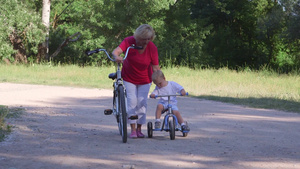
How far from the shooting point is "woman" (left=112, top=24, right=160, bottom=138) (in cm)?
746

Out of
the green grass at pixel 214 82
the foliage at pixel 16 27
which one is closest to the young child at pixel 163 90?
the green grass at pixel 214 82

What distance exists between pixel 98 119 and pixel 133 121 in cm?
243

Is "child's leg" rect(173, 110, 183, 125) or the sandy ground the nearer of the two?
the sandy ground

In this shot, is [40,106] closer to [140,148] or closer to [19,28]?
[140,148]

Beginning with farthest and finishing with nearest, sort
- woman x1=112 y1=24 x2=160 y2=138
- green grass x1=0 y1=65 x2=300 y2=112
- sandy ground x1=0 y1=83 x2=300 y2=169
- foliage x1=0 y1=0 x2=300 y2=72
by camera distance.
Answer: foliage x1=0 y1=0 x2=300 y2=72 → green grass x1=0 y1=65 x2=300 y2=112 → woman x1=112 y1=24 x2=160 y2=138 → sandy ground x1=0 y1=83 x2=300 y2=169

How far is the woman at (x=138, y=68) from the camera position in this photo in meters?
7.46

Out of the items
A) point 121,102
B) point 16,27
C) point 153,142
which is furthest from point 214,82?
point 16,27

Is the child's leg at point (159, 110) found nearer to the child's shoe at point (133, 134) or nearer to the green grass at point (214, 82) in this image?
the child's shoe at point (133, 134)

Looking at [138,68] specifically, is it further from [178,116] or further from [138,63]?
[178,116]

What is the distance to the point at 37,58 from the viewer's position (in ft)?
111

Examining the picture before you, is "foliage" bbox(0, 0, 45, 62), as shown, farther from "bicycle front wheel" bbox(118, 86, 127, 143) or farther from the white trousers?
"bicycle front wheel" bbox(118, 86, 127, 143)

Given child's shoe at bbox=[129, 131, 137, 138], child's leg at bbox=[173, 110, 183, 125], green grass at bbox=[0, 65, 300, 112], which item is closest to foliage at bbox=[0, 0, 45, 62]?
green grass at bbox=[0, 65, 300, 112]

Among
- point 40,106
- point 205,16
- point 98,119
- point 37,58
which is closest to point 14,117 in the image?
point 98,119

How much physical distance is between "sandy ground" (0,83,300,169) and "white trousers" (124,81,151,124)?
1.39 feet
